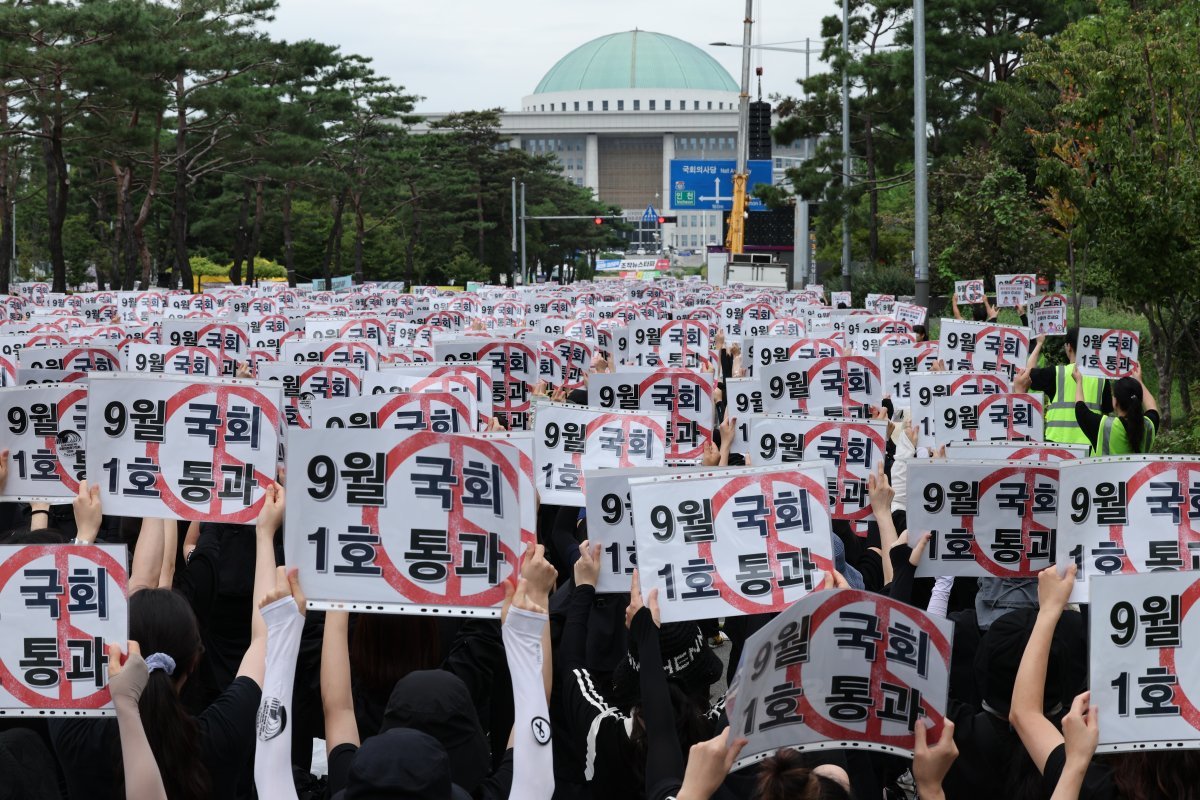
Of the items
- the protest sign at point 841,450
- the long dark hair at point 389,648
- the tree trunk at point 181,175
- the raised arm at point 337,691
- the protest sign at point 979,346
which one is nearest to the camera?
the raised arm at point 337,691

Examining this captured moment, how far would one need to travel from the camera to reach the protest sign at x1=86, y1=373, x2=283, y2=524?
18.7ft

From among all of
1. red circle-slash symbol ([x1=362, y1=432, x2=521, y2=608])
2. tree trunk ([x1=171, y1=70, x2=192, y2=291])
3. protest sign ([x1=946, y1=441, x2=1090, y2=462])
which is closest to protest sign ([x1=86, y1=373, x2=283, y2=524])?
red circle-slash symbol ([x1=362, y1=432, x2=521, y2=608])

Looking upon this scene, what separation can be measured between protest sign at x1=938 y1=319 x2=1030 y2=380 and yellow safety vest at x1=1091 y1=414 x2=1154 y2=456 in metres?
4.70

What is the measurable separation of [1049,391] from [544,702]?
801 cm

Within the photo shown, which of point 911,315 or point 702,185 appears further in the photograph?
point 702,185

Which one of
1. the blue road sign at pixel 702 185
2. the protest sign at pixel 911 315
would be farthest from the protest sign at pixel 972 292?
the blue road sign at pixel 702 185

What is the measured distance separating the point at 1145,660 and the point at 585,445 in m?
4.40

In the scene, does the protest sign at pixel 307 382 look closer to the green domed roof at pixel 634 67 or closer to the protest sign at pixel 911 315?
the protest sign at pixel 911 315

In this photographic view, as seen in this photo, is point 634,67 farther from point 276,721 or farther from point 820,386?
point 276,721

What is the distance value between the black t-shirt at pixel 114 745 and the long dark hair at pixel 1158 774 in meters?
2.16

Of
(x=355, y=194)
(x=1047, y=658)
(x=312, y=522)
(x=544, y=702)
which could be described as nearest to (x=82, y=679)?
(x=312, y=522)

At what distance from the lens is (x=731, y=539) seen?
4473 millimetres

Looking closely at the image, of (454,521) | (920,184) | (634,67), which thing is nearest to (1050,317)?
(920,184)

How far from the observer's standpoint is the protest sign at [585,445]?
7500 millimetres
